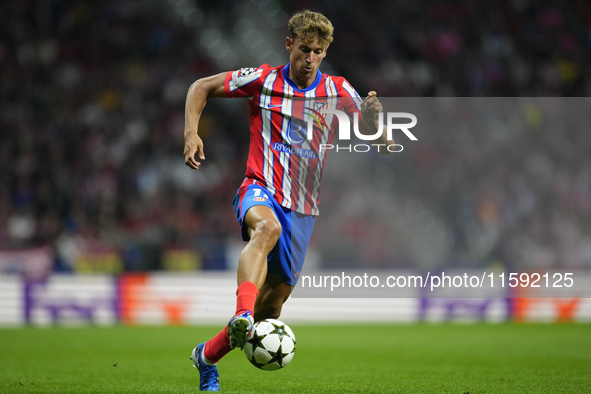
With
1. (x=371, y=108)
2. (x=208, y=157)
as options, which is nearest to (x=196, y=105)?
(x=371, y=108)

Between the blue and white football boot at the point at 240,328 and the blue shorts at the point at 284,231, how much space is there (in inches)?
28.9

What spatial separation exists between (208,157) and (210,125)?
1.02m

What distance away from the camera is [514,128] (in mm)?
14297

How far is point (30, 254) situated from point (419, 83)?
9.29 m

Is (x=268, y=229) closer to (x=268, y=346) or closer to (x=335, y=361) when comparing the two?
(x=268, y=346)

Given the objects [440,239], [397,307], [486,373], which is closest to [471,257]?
[440,239]

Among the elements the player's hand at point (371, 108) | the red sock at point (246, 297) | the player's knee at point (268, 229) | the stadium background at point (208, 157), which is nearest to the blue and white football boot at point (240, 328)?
the red sock at point (246, 297)

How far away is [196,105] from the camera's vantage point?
475 cm

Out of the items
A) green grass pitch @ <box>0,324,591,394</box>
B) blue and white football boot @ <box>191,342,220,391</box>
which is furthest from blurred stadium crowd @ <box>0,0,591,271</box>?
blue and white football boot @ <box>191,342,220,391</box>

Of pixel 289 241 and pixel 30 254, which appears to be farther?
pixel 30 254

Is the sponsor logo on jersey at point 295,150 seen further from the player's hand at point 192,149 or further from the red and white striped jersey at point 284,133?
the player's hand at point 192,149

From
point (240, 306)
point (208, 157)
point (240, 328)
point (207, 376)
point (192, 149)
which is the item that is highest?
point (208, 157)

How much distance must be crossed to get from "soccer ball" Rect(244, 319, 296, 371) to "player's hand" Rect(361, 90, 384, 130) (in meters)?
1.54

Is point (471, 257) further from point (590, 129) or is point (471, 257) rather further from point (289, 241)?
point (289, 241)
